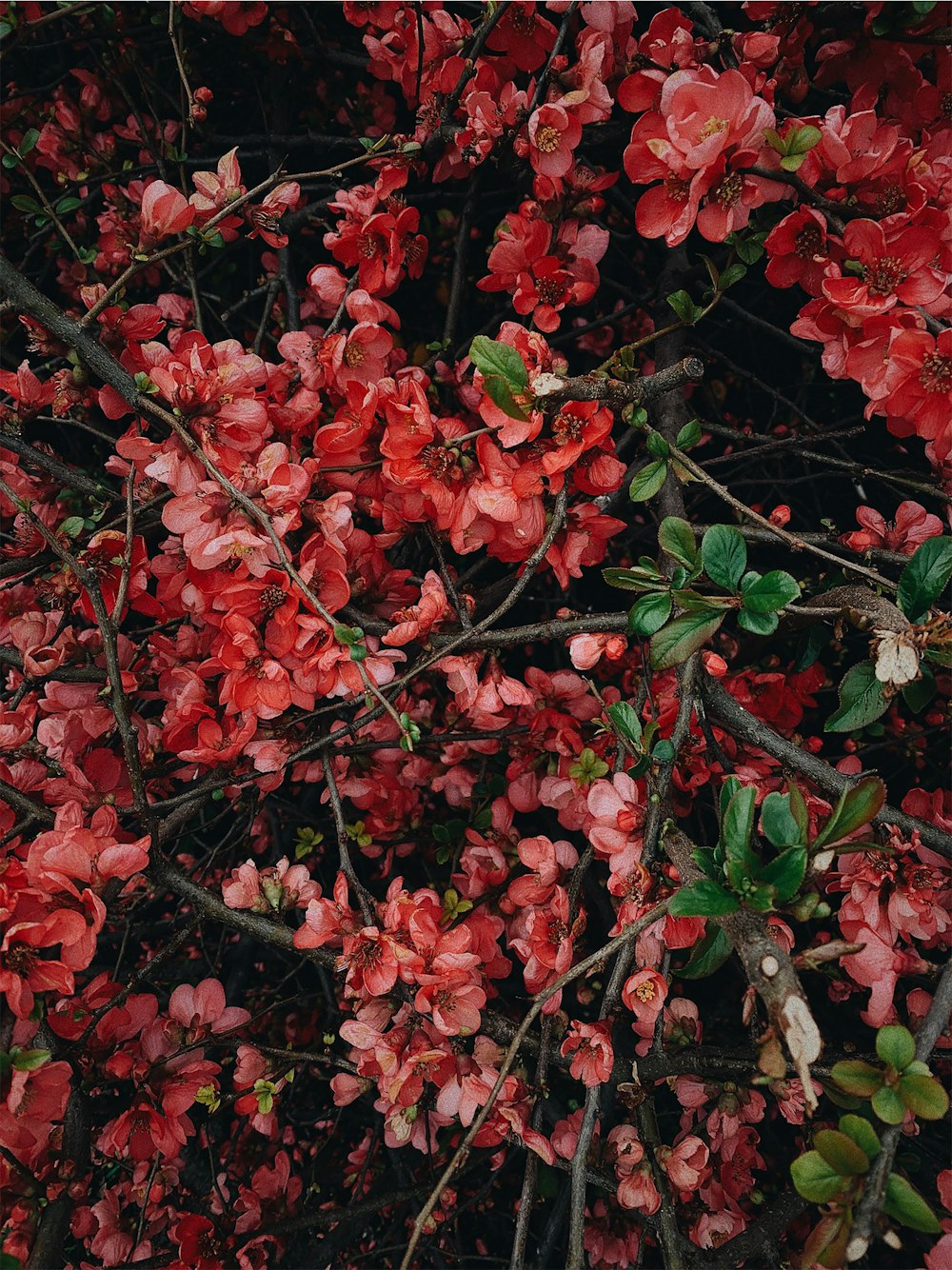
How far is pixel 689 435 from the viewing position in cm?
91

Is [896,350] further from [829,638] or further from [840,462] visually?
[829,638]

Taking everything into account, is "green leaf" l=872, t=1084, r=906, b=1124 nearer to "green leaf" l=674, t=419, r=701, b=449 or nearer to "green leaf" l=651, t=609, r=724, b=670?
"green leaf" l=651, t=609, r=724, b=670

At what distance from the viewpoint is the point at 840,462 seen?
3.49 feet

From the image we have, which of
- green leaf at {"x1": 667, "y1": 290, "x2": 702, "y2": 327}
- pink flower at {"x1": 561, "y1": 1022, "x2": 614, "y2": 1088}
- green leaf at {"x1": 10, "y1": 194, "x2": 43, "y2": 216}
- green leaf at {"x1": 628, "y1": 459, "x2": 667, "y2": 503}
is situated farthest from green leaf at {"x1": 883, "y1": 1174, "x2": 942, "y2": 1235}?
green leaf at {"x1": 10, "y1": 194, "x2": 43, "y2": 216}

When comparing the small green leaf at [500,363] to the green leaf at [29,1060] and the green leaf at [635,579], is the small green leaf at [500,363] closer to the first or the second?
the green leaf at [635,579]

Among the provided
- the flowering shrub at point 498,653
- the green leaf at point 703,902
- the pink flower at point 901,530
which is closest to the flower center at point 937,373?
the flowering shrub at point 498,653

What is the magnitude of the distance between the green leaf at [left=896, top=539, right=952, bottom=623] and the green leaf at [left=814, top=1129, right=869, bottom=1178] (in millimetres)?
449

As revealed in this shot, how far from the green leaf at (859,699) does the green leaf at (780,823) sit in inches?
5.0

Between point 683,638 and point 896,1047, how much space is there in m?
0.38

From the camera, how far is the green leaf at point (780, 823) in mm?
659

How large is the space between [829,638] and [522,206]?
715 mm

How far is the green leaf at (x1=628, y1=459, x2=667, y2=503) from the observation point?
86 cm

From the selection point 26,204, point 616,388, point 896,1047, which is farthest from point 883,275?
point 26,204

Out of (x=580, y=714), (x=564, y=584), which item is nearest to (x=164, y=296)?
(x=564, y=584)
